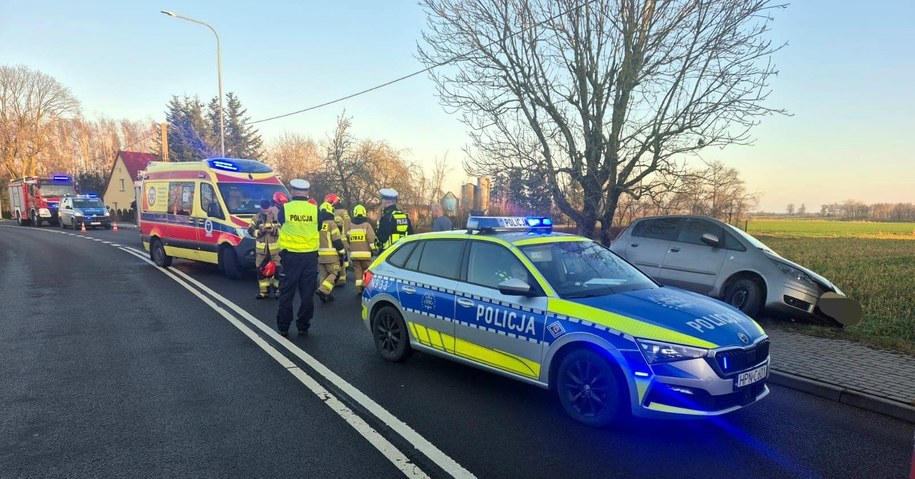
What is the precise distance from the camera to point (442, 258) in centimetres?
520

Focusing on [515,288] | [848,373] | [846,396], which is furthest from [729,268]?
[515,288]

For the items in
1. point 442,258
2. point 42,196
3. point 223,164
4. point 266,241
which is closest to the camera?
point 442,258

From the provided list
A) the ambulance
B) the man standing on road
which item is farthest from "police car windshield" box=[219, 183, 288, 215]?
the man standing on road

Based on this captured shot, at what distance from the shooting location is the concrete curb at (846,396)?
4.15 meters

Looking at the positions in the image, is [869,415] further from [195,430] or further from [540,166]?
Result: [540,166]

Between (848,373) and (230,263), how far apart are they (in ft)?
34.1

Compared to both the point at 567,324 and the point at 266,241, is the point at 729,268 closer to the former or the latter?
the point at 567,324

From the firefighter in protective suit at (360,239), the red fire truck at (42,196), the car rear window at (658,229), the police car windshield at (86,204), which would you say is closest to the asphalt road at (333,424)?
the firefighter in protective suit at (360,239)

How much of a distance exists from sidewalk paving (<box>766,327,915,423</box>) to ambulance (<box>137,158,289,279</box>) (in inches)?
Result: 373

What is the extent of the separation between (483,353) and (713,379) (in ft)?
6.11

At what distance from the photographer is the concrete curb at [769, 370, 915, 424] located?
4152 millimetres

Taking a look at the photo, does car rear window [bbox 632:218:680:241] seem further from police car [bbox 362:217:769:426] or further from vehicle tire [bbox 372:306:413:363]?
vehicle tire [bbox 372:306:413:363]

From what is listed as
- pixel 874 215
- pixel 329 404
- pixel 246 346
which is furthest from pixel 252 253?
pixel 874 215

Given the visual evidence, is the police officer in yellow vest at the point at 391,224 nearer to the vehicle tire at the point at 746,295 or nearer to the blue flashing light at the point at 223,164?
the blue flashing light at the point at 223,164
